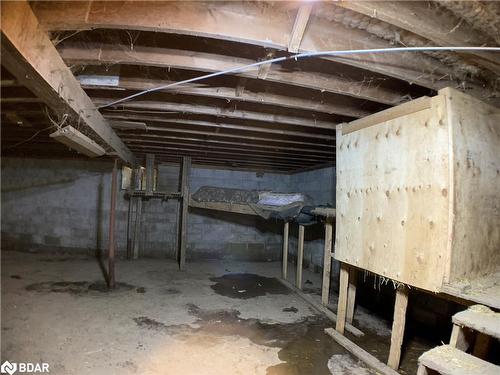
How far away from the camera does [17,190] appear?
6398 millimetres

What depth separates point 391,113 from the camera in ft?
7.64

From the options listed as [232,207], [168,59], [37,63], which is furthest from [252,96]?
[232,207]

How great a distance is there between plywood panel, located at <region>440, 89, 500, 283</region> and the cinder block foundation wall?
3.92 m

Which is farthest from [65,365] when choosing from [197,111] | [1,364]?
[197,111]

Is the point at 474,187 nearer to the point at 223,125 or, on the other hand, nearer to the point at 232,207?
the point at 223,125

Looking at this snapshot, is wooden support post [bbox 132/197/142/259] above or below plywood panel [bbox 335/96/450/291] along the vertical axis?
below

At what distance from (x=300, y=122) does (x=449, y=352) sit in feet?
7.31

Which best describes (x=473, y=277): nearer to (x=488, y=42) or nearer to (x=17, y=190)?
(x=488, y=42)

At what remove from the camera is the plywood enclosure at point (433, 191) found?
190 centimetres

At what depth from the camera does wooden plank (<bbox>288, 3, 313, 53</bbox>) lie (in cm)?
143

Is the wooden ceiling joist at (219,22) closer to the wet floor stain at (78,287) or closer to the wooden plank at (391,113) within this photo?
the wooden plank at (391,113)

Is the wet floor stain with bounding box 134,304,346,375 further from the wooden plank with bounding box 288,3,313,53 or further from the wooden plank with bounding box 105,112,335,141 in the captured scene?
the wooden plank with bounding box 288,3,313,53
